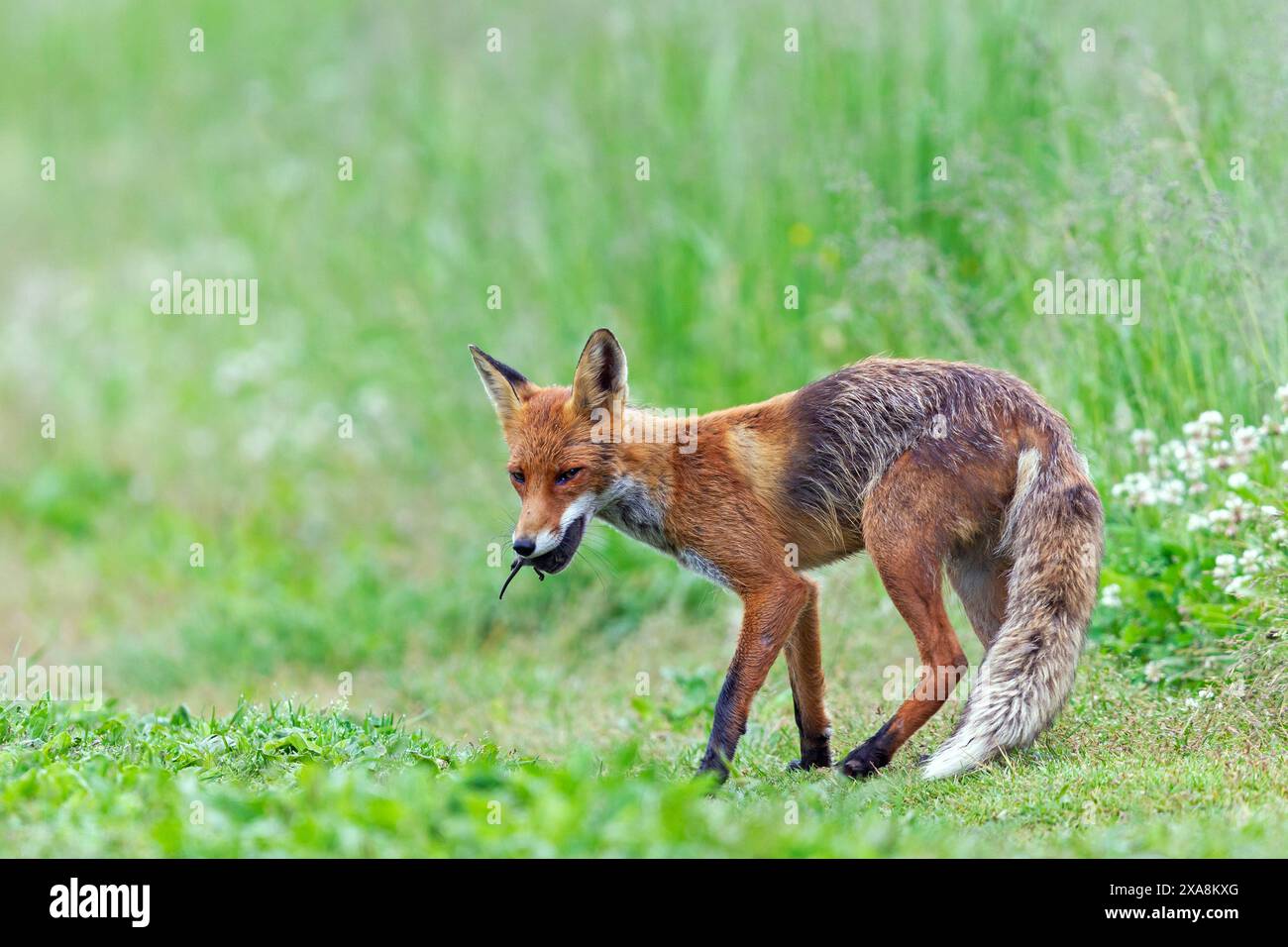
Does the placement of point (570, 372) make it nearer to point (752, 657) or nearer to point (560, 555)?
point (560, 555)

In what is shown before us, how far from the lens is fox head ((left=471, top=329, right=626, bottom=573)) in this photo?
17.1 ft

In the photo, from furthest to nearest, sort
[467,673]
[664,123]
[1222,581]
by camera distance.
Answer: [664,123], [467,673], [1222,581]

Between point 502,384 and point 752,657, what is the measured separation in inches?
57.9

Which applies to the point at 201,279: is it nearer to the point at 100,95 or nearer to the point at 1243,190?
the point at 100,95

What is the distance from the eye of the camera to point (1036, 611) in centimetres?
505

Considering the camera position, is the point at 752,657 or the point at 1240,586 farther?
the point at 1240,586

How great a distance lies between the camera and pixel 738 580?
17.9ft

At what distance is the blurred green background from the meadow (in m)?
0.04

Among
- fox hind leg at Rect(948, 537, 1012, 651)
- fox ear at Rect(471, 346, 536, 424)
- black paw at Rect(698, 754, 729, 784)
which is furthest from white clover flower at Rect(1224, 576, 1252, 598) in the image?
fox ear at Rect(471, 346, 536, 424)

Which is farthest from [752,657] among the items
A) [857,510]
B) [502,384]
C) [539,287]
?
[539,287]

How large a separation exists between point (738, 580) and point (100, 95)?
13135mm

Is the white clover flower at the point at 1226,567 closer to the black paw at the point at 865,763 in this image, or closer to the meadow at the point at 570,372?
the meadow at the point at 570,372

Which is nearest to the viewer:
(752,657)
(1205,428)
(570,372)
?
(752,657)

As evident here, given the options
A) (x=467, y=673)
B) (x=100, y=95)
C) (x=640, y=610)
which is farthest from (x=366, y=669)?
(x=100, y=95)
